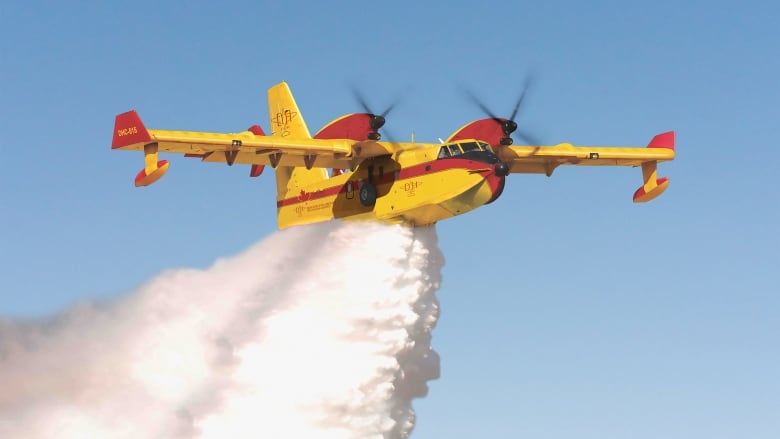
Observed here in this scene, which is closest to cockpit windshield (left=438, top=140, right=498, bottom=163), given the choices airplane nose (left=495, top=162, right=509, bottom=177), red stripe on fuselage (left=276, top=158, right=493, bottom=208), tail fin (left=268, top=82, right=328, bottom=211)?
red stripe on fuselage (left=276, top=158, right=493, bottom=208)

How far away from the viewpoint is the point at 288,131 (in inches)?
1909

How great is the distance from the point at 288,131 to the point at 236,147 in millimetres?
7408

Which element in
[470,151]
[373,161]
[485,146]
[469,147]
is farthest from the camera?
[373,161]

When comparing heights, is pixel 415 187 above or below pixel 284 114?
below

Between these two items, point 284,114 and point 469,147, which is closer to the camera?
point 469,147

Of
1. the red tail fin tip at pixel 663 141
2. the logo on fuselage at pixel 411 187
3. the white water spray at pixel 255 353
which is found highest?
the red tail fin tip at pixel 663 141

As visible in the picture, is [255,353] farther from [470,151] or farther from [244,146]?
[470,151]

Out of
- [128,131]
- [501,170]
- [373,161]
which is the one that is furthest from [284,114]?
[501,170]

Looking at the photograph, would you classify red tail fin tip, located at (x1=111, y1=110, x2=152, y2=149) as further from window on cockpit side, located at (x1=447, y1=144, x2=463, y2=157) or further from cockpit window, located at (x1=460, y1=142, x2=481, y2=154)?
cockpit window, located at (x1=460, y1=142, x2=481, y2=154)

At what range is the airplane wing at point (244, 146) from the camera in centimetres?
3991

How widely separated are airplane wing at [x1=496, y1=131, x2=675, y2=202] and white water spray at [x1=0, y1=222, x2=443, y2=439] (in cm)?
384

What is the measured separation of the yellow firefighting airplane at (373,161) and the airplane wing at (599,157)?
0.04 meters

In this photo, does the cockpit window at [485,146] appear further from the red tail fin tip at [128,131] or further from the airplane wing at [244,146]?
the red tail fin tip at [128,131]

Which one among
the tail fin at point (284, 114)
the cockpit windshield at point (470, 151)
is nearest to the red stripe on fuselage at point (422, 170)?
the cockpit windshield at point (470, 151)
